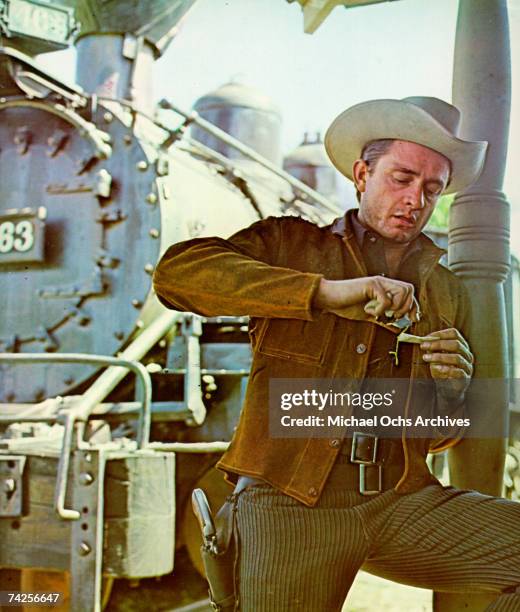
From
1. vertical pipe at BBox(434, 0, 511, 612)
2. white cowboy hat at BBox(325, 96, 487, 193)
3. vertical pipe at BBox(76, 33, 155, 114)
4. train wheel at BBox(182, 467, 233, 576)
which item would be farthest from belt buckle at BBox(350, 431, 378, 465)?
vertical pipe at BBox(76, 33, 155, 114)

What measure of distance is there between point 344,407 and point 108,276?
162cm

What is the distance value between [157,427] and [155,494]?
50 centimetres

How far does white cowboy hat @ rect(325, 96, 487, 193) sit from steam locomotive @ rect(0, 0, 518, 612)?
1.09 metres

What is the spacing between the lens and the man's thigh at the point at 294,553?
54.1 inches

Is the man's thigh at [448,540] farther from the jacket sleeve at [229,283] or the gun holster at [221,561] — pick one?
the jacket sleeve at [229,283]

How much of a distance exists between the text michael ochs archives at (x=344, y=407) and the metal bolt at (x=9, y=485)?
3.64 feet

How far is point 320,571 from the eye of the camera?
1383mm

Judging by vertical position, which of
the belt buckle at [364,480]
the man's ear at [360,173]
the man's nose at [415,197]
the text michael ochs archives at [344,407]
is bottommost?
the belt buckle at [364,480]

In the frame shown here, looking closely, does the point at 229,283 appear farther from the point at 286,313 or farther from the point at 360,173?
the point at 360,173

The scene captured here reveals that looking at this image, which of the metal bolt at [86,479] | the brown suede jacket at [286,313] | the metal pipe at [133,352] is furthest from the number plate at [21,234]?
the brown suede jacket at [286,313]

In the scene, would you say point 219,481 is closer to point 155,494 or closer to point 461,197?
point 155,494

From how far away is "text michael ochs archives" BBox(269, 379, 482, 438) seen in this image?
4.87ft

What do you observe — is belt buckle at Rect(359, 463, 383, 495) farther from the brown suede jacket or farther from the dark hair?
the dark hair

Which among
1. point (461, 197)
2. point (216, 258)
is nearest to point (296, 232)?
point (216, 258)
